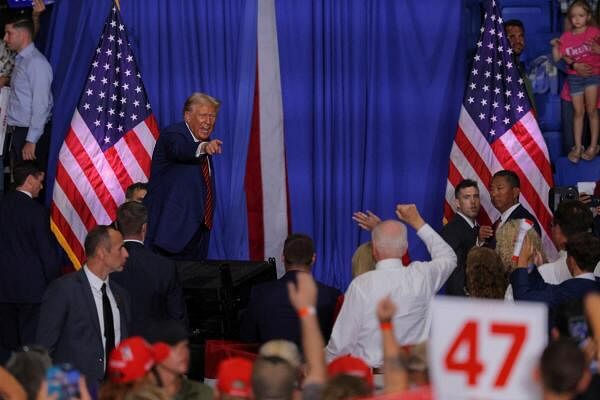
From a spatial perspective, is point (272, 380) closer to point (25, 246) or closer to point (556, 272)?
point (556, 272)

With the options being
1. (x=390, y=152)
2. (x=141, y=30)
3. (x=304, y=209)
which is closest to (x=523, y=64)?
(x=390, y=152)

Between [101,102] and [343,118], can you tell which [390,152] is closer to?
[343,118]

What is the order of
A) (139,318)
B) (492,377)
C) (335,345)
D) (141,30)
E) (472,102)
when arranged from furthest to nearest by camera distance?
(141,30)
(472,102)
(139,318)
(335,345)
(492,377)

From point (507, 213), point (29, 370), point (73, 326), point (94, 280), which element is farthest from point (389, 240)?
point (507, 213)

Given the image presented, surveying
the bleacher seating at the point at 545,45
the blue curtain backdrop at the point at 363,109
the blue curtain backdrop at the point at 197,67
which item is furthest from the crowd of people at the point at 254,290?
the blue curtain backdrop at the point at 363,109

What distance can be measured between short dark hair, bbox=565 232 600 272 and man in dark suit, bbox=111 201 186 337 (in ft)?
7.56

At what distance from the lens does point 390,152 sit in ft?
36.8

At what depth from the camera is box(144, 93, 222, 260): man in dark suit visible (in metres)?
9.76

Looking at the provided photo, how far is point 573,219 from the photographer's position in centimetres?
763

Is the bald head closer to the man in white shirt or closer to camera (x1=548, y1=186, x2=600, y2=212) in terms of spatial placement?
the man in white shirt

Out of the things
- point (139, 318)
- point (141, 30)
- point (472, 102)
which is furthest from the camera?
→ point (141, 30)

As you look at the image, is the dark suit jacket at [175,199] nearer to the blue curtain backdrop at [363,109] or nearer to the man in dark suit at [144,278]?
the blue curtain backdrop at [363,109]

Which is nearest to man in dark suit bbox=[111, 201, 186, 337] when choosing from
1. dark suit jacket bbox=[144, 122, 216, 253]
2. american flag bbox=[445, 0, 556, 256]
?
dark suit jacket bbox=[144, 122, 216, 253]

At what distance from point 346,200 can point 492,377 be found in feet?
23.7
